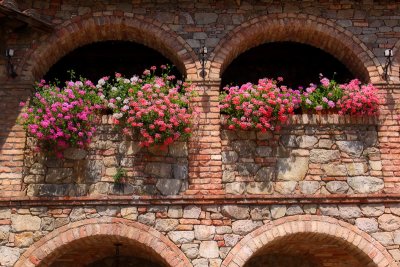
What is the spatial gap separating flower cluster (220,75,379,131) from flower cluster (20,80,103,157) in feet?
6.77

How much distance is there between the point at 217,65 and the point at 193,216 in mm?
2531

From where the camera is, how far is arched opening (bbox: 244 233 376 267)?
313 inches

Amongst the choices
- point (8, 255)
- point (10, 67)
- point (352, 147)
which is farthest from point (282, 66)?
point (8, 255)

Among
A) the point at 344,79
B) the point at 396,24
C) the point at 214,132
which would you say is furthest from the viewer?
the point at 344,79

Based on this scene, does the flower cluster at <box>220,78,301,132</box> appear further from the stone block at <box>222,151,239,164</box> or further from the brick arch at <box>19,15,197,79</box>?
the brick arch at <box>19,15,197,79</box>

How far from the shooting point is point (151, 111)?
8055mm

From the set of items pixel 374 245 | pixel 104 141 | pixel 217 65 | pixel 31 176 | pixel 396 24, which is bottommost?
pixel 374 245

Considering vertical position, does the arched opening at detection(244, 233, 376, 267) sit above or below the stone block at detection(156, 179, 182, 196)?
below

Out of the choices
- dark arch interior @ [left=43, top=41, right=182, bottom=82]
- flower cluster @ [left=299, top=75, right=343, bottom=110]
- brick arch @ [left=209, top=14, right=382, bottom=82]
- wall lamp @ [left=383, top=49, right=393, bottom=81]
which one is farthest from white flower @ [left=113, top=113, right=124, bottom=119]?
wall lamp @ [left=383, top=49, right=393, bottom=81]

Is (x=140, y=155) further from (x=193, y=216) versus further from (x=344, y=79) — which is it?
(x=344, y=79)

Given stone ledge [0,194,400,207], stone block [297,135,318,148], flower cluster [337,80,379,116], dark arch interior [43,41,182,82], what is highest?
dark arch interior [43,41,182,82]

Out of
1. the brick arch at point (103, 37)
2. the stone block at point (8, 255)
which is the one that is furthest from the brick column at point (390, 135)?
the stone block at point (8, 255)

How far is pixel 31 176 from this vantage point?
316 inches

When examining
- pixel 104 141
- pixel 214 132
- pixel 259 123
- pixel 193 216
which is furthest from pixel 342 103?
pixel 104 141
